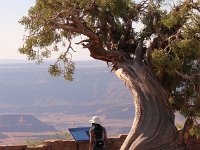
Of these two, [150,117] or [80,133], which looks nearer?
[150,117]

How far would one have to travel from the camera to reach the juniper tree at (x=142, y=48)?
14.6 metres

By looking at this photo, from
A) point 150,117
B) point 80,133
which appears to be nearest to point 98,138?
point 150,117

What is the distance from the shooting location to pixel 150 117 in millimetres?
14719

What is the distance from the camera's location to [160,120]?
14.7 meters

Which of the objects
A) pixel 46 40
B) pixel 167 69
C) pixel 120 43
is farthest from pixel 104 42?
pixel 167 69

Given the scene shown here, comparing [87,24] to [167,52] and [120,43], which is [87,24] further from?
[167,52]

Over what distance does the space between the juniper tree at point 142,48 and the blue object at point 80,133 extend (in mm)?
2194

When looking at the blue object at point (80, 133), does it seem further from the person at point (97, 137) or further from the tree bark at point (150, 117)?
the person at point (97, 137)

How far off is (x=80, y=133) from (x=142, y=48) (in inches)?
157

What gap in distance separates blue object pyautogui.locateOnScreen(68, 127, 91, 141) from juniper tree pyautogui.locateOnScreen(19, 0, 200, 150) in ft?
7.20

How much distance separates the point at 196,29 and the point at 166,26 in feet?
6.14

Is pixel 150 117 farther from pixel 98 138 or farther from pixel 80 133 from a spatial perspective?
pixel 80 133

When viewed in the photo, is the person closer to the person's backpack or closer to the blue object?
the person's backpack

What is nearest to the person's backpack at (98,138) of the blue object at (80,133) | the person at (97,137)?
the person at (97,137)
